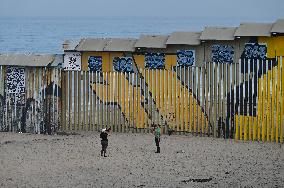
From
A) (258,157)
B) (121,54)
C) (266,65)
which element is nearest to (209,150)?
(258,157)

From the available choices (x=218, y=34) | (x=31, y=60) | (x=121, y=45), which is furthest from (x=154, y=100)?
(x=31, y=60)

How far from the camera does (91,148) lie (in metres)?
21.9

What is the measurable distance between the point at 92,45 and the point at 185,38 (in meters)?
3.66

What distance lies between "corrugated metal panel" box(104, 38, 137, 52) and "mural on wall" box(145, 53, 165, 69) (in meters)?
0.68

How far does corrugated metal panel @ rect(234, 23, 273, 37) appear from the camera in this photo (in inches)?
867

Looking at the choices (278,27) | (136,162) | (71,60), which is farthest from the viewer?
(71,60)

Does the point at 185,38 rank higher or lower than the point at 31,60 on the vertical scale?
higher

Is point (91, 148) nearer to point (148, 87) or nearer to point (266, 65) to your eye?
point (148, 87)

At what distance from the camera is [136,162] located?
1967cm

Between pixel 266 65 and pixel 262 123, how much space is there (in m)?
2.03

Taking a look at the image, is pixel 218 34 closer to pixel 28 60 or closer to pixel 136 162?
pixel 136 162

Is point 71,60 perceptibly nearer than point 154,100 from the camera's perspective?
No

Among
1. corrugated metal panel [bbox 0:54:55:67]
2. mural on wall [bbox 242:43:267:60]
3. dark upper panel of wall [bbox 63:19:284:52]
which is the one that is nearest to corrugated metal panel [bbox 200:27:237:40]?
dark upper panel of wall [bbox 63:19:284:52]

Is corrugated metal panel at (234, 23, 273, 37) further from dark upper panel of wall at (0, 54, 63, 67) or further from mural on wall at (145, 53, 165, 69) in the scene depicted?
dark upper panel of wall at (0, 54, 63, 67)
